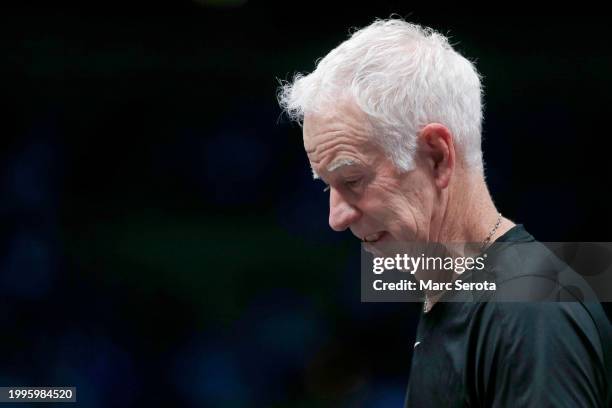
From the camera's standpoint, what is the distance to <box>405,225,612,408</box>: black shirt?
111 cm

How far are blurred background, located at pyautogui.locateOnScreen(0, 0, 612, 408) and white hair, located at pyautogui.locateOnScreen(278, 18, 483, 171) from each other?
1794 millimetres

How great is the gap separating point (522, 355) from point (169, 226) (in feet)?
7.57

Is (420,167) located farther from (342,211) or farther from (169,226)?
(169,226)

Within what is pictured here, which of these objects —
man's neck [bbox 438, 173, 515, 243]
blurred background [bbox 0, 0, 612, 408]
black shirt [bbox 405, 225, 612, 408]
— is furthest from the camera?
blurred background [bbox 0, 0, 612, 408]

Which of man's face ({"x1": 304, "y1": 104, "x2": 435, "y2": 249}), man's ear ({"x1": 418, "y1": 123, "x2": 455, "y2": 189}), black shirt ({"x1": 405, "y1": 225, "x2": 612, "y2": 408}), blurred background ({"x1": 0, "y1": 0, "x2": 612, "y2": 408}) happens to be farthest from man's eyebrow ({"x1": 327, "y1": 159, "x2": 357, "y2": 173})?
blurred background ({"x1": 0, "y1": 0, "x2": 612, "y2": 408})

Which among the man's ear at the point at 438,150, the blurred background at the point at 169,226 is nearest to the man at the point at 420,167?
the man's ear at the point at 438,150

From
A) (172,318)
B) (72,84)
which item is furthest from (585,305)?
(72,84)

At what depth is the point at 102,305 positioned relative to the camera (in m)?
3.28

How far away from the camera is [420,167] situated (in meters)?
1.37

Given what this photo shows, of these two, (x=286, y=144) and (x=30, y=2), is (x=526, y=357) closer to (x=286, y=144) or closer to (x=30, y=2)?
(x=286, y=144)

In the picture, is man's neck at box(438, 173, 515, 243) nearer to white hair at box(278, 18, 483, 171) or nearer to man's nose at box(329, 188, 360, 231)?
white hair at box(278, 18, 483, 171)

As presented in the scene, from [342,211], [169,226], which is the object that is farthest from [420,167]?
[169,226]

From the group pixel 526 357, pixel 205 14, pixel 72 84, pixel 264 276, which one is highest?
pixel 205 14

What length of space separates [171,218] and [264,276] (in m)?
0.42
